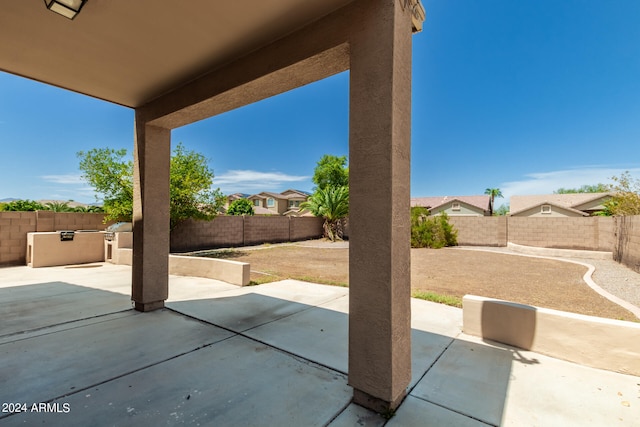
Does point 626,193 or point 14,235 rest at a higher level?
point 626,193

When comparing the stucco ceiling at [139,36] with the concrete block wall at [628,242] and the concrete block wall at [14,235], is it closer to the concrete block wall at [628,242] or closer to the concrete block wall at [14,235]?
the concrete block wall at [14,235]

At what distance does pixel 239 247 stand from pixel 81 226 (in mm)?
7555

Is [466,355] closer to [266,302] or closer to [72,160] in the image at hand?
[266,302]

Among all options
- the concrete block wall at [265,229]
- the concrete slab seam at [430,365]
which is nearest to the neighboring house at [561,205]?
the concrete block wall at [265,229]

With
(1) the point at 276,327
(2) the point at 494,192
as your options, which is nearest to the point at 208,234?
(1) the point at 276,327

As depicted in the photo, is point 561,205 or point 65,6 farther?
point 561,205

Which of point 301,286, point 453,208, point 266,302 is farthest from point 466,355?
point 453,208

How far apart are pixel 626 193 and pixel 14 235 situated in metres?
25.8

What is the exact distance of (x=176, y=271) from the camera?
813 cm

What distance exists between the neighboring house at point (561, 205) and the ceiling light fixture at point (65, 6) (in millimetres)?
41371

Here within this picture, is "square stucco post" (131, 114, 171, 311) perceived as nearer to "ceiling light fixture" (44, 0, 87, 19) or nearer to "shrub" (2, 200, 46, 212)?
"ceiling light fixture" (44, 0, 87, 19)

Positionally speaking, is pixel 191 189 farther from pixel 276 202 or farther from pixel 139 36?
pixel 276 202

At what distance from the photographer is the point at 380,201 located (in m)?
2.04

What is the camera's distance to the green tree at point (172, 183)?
1076 centimetres
